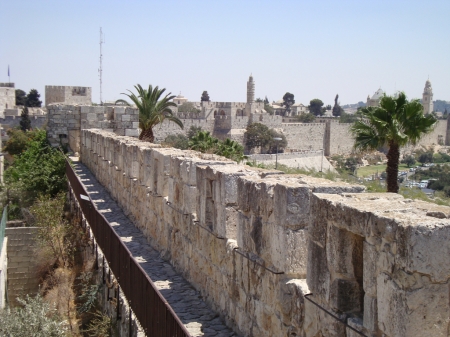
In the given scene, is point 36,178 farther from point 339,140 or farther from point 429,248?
point 339,140

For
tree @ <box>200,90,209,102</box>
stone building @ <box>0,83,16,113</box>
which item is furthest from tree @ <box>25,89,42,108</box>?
tree @ <box>200,90,209,102</box>

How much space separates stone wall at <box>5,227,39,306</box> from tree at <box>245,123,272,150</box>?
43788 millimetres

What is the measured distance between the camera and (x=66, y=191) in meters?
13.0

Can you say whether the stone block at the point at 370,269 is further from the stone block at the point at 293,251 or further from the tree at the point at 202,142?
the tree at the point at 202,142

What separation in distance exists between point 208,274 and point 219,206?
723mm

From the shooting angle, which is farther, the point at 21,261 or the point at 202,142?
the point at 202,142

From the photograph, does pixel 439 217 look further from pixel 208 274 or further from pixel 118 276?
pixel 118 276

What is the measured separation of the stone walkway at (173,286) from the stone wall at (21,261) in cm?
238

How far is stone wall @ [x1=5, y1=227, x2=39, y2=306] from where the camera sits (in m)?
10.9

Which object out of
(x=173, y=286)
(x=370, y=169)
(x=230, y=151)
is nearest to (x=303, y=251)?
(x=173, y=286)

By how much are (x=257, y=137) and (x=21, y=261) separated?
144 ft

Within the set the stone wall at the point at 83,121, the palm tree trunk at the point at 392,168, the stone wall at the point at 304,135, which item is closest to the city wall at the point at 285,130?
the stone wall at the point at 304,135

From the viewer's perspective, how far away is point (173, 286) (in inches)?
225

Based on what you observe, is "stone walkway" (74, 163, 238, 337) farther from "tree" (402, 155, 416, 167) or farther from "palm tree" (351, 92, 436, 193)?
"tree" (402, 155, 416, 167)
